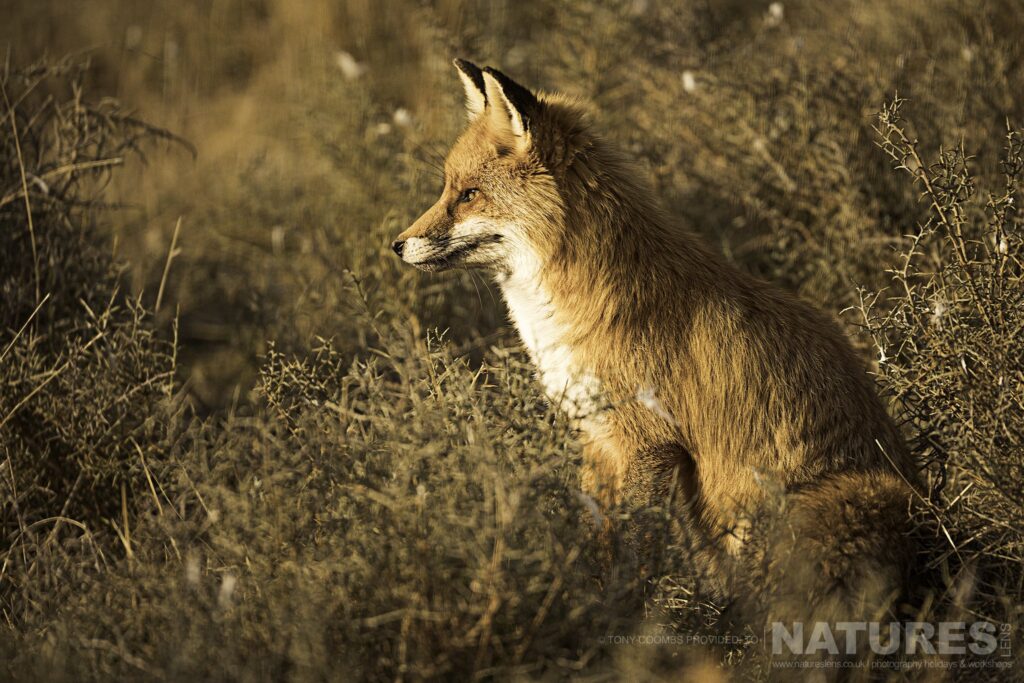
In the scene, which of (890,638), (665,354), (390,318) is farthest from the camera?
(390,318)

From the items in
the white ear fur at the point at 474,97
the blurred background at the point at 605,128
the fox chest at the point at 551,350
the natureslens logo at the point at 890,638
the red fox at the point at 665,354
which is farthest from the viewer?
the blurred background at the point at 605,128

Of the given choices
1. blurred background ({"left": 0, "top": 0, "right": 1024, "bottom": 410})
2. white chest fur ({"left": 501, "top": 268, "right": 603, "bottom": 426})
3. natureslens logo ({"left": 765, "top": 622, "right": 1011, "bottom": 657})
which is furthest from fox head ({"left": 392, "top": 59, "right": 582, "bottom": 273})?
natureslens logo ({"left": 765, "top": 622, "right": 1011, "bottom": 657})

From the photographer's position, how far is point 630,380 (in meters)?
3.95

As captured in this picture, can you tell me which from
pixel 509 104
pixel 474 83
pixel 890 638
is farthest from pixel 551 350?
pixel 890 638

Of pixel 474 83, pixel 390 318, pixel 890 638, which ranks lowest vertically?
pixel 390 318

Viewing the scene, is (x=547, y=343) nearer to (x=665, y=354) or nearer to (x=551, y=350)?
(x=551, y=350)

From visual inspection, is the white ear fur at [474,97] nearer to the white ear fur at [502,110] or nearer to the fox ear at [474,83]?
the fox ear at [474,83]

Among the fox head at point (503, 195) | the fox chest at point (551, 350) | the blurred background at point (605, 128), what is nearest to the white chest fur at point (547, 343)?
the fox chest at point (551, 350)

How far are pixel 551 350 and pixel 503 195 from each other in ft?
2.48

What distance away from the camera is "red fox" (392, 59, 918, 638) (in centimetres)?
367

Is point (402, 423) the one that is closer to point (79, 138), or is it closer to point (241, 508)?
point (241, 508)

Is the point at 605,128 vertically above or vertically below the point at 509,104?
below

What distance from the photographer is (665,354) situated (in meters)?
4.02

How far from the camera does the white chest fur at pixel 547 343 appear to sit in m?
3.92
